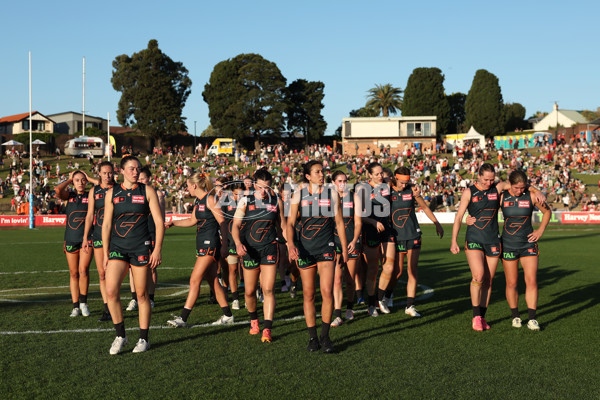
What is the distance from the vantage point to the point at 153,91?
233ft

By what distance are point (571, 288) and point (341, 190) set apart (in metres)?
6.25

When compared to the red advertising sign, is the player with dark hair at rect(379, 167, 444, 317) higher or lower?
higher

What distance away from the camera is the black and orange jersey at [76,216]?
9445 mm

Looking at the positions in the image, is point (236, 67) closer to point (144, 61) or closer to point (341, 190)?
point (144, 61)

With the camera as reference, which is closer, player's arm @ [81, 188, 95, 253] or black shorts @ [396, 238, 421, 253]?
player's arm @ [81, 188, 95, 253]

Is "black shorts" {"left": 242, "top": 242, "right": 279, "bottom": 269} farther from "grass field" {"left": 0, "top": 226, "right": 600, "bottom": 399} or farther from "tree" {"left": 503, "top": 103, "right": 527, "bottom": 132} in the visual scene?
"tree" {"left": 503, "top": 103, "right": 527, "bottom": 132}

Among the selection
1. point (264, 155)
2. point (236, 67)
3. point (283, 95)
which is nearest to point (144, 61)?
point (236, 67)

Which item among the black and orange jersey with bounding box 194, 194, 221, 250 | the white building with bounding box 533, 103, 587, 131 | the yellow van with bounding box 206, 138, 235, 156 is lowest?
the black and orange jersey with bounding box 194, 194, 221, 250

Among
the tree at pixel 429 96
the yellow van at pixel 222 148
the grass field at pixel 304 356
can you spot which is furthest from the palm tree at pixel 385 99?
the grass field at pixel 304 356

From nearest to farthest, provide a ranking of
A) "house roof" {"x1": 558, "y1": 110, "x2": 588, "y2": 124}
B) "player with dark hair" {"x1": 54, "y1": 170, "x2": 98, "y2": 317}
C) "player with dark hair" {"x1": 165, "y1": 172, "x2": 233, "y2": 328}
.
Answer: "player with dark hair" {"x1": 165, "y1": 172, "x2": 233, "y2": 328}, "player with dark hair" {"x1": 54, "y1": 170, "x2": 98, "y2": 317}, "house roof" {"x1": 558, "y1": 110, "x2": 588, "y2": 124}

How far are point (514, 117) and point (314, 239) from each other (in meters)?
108

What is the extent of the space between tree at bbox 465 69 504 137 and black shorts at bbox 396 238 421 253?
80121mm

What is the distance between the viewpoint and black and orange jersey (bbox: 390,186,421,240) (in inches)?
381

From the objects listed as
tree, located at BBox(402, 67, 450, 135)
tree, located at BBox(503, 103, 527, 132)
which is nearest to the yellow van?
tree, located at BBox(402, 67, 450, 135)
